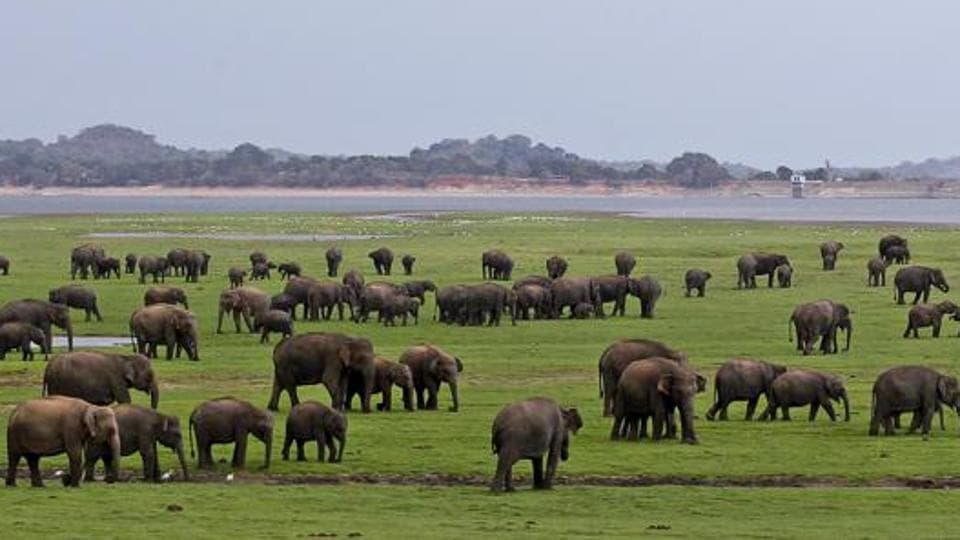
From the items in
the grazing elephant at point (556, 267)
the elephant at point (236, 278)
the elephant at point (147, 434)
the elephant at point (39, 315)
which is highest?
the elephant at point (147, 434)

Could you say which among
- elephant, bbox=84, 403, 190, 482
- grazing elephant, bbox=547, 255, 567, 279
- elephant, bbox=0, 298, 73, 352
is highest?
elephant, bbox=84, 403, 190, 482

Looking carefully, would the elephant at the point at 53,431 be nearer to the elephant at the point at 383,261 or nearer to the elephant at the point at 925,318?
the elephant at the point at 925,318

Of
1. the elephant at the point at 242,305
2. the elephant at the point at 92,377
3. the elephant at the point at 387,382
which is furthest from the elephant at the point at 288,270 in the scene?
the elephant at the point at 92,377

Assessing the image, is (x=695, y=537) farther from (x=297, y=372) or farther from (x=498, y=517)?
(x=297, y=372)

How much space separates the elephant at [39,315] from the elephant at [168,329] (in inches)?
133

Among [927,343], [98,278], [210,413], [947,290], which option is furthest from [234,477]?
[98,278]

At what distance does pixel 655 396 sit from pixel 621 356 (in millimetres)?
2786

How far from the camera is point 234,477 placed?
27125 mm

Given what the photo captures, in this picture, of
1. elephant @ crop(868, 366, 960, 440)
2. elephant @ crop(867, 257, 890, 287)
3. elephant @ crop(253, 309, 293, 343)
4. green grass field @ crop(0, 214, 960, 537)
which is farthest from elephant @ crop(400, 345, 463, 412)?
elephant @ crop(867, 257, 890, 287)

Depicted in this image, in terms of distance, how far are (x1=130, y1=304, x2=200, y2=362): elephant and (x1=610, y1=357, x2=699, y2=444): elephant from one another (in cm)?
1479

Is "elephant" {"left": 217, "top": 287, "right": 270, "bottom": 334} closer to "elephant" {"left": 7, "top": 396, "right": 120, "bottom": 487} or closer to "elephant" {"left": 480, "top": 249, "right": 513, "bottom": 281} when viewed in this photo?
"elephant" {"left": 480, "top": 249, "right": 513, "bottom": 281}

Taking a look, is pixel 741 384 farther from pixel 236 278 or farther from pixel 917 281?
pixel 236 278

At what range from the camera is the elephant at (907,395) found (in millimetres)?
31297

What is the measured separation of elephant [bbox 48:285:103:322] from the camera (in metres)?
54.6
